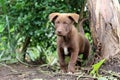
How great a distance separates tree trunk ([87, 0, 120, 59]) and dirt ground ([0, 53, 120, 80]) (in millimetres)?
244

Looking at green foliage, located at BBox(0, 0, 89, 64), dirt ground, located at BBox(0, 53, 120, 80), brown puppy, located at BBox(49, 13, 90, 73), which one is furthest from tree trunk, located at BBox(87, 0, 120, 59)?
green foliage, located at BBox(0, 0, 89, 64)

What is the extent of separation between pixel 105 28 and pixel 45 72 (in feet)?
4.51

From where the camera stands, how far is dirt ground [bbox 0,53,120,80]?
5762 millimetres

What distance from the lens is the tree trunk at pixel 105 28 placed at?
21.3ft

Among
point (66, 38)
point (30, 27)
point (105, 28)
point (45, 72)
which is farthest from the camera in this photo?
point (30, 27)

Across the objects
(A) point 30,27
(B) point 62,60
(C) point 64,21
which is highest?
(C) point 64,21

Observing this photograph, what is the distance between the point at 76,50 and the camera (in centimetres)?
629

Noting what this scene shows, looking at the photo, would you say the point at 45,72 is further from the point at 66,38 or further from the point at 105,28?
the point at 105,28

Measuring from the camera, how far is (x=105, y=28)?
6.52 metres

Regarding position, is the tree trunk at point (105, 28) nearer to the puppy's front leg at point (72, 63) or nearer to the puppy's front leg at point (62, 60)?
the puppy's front leg at point (72, 63)

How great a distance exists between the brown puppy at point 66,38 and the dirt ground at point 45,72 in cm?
24

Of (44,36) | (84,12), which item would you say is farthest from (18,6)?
(84,12)

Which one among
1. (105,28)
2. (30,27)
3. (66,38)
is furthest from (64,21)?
(30,27)

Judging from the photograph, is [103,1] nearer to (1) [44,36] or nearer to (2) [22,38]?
(1) [44,36]
